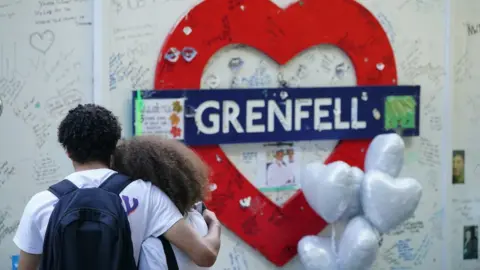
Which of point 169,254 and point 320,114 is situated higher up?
point 320,114

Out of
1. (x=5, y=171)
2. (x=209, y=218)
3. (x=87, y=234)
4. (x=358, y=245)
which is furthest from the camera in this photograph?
(x=358, y=245)

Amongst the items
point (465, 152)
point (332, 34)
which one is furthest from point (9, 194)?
point (465, 152)

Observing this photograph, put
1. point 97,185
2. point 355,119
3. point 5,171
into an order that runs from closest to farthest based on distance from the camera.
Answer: point 97,185, point 5,171, point 355,119

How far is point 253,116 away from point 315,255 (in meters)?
0.91

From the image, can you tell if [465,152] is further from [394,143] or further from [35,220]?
[35,220]

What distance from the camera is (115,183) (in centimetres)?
290

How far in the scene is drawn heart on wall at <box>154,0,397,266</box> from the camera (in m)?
4.85

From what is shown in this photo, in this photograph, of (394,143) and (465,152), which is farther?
(465,152)

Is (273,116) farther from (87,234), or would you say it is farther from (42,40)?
(87,234)

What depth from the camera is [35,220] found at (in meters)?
2.84

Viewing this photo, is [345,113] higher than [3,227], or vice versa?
[345,113]

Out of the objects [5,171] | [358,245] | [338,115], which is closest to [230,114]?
[338,115]

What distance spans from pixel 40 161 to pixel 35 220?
1.83 meters

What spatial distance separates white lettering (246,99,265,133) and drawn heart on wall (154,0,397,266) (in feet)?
0.77
